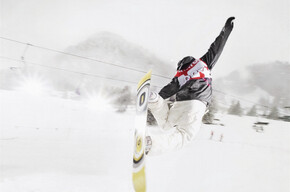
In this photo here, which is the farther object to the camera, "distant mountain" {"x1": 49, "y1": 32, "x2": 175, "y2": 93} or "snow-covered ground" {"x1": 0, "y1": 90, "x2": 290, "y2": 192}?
"distant mountain" {"x1": 49, "y1": 32, "x2": 175, "y2": 93}

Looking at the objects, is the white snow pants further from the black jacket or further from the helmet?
the helmet

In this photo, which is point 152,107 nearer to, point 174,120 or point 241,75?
point 174,120

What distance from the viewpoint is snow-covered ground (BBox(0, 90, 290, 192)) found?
123 inches

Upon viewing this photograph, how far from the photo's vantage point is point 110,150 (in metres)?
4.46

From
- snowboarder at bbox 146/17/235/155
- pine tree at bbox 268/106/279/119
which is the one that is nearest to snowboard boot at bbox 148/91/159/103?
snowboarder at bbox 146/17/235/155

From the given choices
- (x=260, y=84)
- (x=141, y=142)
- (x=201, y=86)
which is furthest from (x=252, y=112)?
(x=141, y=142)

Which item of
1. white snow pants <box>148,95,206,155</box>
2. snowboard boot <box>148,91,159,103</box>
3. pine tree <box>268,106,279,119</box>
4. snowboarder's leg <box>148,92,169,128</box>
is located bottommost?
white snow pants <box>148,95,206,155</box>

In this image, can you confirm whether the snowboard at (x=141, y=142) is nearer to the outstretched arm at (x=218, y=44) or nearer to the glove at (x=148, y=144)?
the glove at (x=148, y=144)

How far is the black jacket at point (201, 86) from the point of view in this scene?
5.75 feet

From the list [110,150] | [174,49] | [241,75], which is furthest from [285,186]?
[241,75]

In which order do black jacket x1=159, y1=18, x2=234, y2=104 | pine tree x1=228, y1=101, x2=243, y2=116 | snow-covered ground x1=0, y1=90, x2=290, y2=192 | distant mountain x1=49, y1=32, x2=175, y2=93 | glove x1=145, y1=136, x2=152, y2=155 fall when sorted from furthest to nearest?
distant mountain x1=49, y1=32, x2=175, y2=93, pine tree x1=228, y1=101, x2=243, y2=116, snow-covered ground x1=0, y1=90, x2=290, y2=192, black jacket x1=159, y1=18, x2=234, y2=104, glove x1=145, y1=136, x2=152, y2=155

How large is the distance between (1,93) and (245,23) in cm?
768

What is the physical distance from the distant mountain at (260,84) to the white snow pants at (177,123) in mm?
7955

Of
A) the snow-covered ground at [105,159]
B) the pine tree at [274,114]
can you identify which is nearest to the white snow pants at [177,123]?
the snow-covered ground at [105,159]
